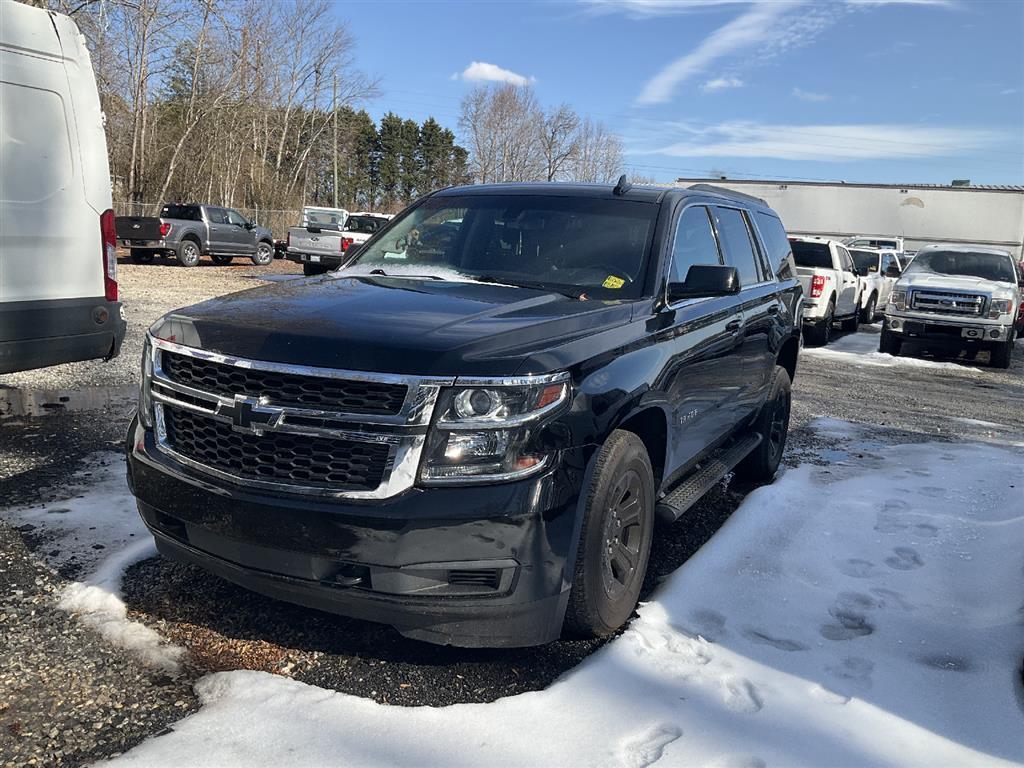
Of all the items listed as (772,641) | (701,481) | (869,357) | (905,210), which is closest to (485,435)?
(772,641)

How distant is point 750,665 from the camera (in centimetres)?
316

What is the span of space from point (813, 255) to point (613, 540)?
14250 millimetres

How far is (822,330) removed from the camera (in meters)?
15.1

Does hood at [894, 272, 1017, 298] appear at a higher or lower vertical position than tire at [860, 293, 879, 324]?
higher

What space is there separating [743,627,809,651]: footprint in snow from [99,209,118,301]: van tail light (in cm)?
484

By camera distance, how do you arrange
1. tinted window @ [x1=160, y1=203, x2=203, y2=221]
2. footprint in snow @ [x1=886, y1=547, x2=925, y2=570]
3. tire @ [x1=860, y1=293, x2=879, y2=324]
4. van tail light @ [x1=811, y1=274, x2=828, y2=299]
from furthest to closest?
tinted window @ [x1=160, y1=203, x2=203, y2=221]
tire @ [x1=860, y1=293, x2=879, y2=324]
van tail light @ [x1=811, y1=274, x2=828, y2=299]
footprint in snow @ [x1=886, y1=547, x2=925, y2=570]

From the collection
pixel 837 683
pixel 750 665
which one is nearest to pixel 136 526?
pixel 750 665

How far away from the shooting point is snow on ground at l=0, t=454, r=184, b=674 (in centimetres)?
316

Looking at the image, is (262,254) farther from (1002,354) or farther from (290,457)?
(290,457)

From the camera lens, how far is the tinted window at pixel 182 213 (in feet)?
79.7

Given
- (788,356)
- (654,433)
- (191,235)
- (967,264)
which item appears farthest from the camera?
(191,235)

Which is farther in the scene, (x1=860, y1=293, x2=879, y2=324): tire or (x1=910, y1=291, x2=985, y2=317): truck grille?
(x1=860, y1=293, x2=879, y2=324): tire

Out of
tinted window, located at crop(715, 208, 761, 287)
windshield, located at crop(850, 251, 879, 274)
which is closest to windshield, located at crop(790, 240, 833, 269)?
windshield, located at crop(850, 251, 879, 274)

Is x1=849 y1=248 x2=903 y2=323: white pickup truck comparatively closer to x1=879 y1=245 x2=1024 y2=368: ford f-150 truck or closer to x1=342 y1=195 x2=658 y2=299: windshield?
x1=879 y1=245 x2=1024 y2=368: ford f-150 truck
